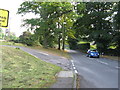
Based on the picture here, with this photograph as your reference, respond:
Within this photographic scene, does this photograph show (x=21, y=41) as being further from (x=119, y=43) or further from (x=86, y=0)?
(x=119, y=43)

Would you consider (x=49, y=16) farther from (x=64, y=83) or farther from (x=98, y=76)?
(x=64, y=83)

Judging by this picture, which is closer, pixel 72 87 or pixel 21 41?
pixel 72 87

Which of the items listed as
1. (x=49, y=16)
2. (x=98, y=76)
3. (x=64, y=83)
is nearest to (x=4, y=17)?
(x=64, y=83)

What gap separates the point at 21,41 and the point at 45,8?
35.4 feet

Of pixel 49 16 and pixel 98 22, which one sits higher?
pixel 49 16

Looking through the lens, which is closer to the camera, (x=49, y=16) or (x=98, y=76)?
(x=98, y=76)

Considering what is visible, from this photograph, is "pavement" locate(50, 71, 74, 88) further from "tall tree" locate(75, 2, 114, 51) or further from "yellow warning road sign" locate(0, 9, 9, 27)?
"tall tree" locate(75, 2, 114, 51)

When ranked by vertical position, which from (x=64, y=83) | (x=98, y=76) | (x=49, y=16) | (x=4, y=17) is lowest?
(x=98, y=76)

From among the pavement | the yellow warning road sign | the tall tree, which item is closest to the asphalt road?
the pavement

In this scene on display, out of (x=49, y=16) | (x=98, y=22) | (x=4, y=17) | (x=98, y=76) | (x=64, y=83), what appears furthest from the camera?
(x=98, y=22)

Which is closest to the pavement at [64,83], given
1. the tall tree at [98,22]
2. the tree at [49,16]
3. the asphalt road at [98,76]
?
the asphalt road at [98,76]

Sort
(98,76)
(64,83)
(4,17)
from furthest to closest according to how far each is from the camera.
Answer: (98,76)
(64,83)
(4,17)

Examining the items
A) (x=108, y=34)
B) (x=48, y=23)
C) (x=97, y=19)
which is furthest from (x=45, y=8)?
(x=108, y=34)

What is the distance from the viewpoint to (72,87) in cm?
584
